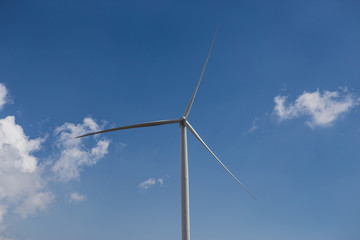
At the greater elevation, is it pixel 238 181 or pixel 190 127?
pixel 190 127

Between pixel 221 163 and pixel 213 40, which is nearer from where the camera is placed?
pixel 221 163

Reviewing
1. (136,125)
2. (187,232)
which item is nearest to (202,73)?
(136,125)

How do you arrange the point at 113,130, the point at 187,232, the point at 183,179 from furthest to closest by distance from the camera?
the point at 113,130
the point at 183,179
the point at 187,232

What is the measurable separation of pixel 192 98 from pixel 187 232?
1287cm

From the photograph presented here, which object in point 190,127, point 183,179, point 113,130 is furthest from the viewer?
point 113,130

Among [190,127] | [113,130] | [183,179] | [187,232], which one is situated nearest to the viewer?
[187,232]

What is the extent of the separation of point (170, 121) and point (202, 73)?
6524 mm

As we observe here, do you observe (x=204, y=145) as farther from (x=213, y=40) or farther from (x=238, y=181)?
(x=213, y=40)

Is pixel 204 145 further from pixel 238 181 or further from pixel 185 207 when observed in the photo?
pixel 185 207

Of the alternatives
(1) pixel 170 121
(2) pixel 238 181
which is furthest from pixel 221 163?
(1) pixel 170 121

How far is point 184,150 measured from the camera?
24.5 m

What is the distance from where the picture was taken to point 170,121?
27.6 meters

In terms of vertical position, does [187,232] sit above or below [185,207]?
below

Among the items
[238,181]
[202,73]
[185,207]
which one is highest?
[202,73]
